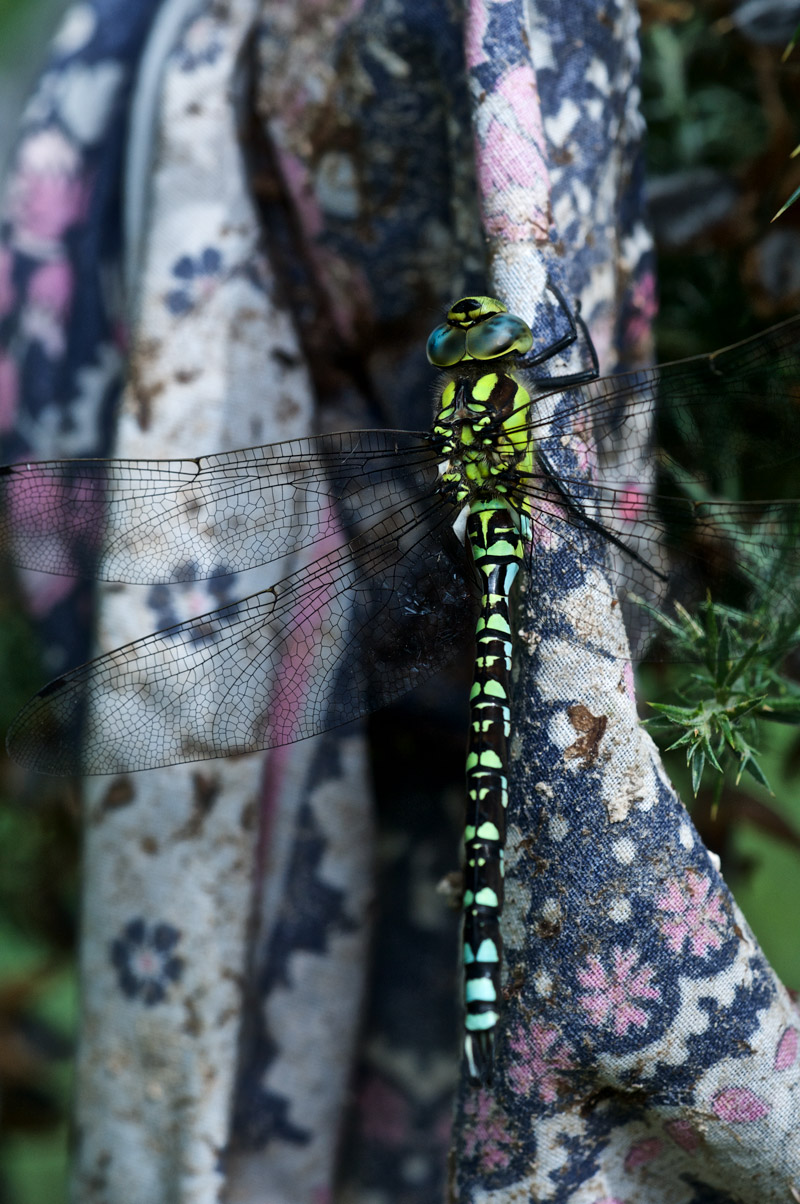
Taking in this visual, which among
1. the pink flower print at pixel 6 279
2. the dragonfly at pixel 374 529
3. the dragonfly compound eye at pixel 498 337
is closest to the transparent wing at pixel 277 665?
the dragonfly at pixel 374 529

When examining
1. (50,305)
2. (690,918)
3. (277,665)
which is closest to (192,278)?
(50,305)

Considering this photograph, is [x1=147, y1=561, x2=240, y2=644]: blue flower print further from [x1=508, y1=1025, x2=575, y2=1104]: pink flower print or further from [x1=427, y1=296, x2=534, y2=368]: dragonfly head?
[x1=508, y1=1025, x2=575, y2=1104]: pink flower print

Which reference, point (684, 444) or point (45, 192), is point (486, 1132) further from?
point (45, 192)

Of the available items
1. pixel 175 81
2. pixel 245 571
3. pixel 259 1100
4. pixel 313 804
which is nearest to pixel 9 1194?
pixel 259 1100

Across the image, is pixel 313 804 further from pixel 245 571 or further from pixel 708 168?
pixel 708 168

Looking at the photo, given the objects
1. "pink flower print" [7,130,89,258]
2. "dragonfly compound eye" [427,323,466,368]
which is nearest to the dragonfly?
"dragonfly compound eye" [427,323,466,368]

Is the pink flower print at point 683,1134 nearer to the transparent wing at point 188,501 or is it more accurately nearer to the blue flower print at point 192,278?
the transparent wing at point 188,501
